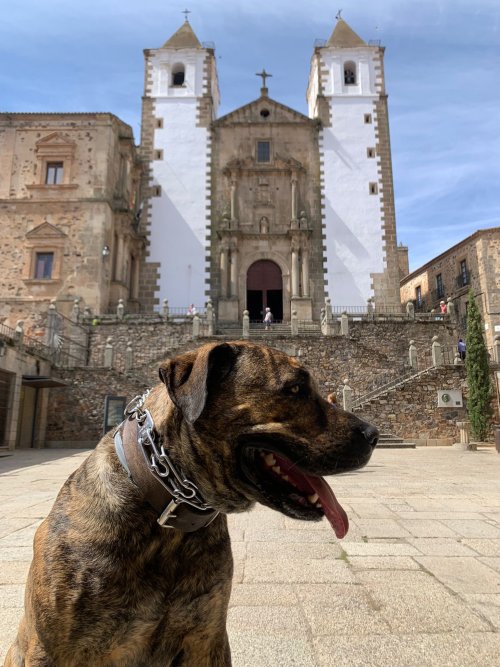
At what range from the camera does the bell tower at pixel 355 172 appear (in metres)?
25.6

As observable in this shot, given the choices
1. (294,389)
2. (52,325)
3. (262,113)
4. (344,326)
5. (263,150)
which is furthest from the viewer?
(262,113)

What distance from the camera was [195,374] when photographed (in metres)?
1.44

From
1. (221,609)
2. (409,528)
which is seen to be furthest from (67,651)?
(409,528)

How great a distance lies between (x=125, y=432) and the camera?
5.20ft

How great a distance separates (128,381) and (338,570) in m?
15.7

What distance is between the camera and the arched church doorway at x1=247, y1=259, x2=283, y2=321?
26281 mm

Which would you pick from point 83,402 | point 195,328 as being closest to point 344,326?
point 195,328

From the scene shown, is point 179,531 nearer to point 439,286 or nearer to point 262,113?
point 262,113

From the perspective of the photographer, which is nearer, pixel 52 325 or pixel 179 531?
pixel 179 531

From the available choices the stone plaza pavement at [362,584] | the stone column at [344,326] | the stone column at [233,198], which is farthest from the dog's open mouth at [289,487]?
the stone column at [233,198]

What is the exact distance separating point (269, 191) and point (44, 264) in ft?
39.2

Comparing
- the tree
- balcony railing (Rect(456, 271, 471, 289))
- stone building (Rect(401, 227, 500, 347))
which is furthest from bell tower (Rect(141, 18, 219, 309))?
balcony railing (Rect(456, 271, 471, 289))

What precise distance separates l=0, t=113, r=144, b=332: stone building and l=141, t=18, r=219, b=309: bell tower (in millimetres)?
1589

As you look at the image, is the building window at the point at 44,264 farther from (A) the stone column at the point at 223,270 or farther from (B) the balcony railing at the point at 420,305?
(B) the balcony railing at the point at 420,305
